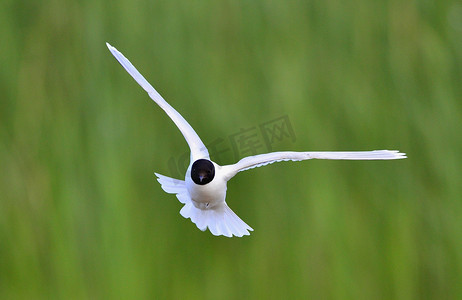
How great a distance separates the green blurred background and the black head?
0.75 feet

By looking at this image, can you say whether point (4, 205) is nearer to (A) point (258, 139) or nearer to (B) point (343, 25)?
(A) point (258, 139)

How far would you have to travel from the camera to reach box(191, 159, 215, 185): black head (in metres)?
0.59

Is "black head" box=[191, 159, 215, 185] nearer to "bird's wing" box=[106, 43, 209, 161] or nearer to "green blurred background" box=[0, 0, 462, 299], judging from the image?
"bird's wing" box=[106, 43, 209, 161]

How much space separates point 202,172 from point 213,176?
2 cm

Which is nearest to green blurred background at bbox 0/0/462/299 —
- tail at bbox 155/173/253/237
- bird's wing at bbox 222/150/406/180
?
tail at bbox 155/173/253/237

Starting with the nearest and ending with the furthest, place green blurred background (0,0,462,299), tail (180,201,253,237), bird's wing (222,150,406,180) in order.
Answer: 1. bird's wing (222,150,406,180)
2. tail (180,201,253,237)
3. green blurred background (0,0,462,299)

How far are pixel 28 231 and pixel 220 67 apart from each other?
1.15 ft

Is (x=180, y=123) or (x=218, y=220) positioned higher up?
(x=180, y=123)

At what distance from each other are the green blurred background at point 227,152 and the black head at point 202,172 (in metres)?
0.23

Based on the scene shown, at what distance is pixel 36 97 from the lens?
899 mm

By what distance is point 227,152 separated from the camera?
2.76 ft

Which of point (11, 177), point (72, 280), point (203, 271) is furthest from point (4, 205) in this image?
point (203, 271)

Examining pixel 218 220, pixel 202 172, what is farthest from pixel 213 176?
pixel 218 220

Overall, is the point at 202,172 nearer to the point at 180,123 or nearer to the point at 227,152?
the point at 180,123
